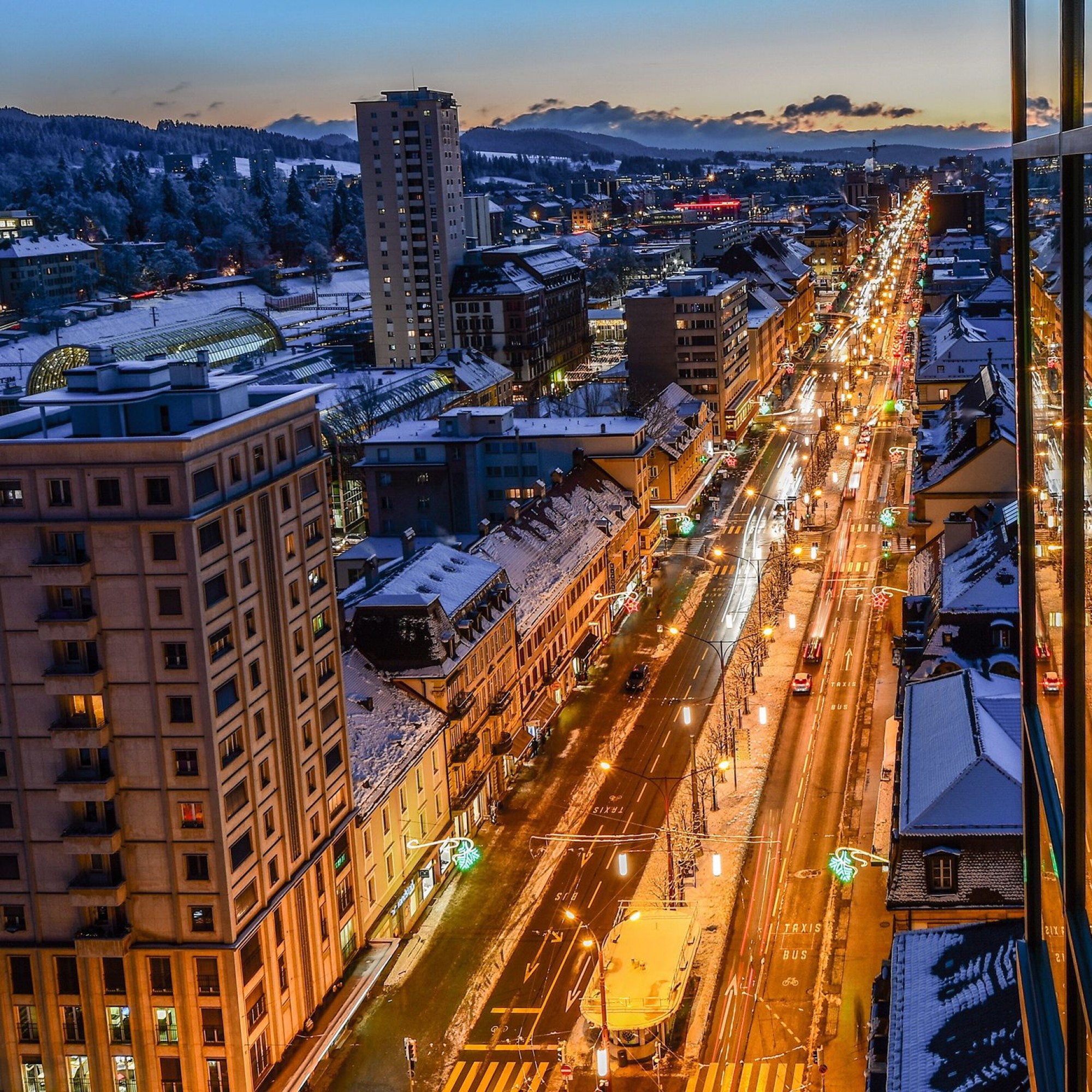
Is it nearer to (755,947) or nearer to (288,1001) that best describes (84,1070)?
(288,1001)

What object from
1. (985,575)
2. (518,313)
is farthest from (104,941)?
(518,313)

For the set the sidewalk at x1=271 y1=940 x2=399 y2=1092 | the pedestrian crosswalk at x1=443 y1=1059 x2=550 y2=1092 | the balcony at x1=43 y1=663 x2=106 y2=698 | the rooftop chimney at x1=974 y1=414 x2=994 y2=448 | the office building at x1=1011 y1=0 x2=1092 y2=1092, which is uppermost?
the office building at x1=1011 y1=0 x2=1092 y2=1092

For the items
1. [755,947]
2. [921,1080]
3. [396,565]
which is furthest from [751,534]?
[921,1080]

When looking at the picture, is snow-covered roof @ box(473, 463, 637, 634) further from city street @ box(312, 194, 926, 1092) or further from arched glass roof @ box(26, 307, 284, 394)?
arched glass roof @ box(26, 307, 284, 394)

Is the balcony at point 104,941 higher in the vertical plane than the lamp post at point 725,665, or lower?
higher

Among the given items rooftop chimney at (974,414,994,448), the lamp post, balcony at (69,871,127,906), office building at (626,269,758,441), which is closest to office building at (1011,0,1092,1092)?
balcony at (69,871,127,906)

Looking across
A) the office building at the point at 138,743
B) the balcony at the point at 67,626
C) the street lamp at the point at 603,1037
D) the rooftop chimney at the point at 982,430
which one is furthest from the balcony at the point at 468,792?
the rooftop chimney at the point at 982,430

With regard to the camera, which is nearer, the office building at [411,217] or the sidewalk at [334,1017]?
the sidewalk at [334,1017]

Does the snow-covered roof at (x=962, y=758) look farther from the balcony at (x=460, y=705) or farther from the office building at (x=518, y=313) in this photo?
the office building at (x=518, y=313)
